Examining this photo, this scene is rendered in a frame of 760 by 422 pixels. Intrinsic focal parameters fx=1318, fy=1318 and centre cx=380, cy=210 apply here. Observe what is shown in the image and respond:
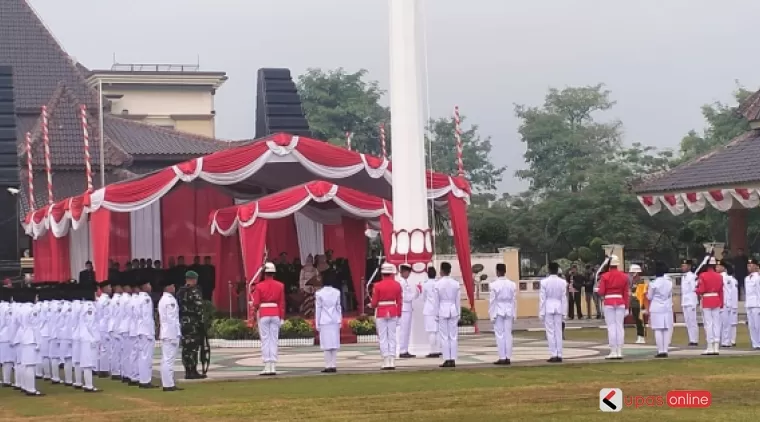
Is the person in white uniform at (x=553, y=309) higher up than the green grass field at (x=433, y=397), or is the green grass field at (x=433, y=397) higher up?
the person in white uniform at (x=553, y=309)

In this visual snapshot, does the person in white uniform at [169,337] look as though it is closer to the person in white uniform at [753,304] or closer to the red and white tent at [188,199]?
the red and white tent at [188,199]

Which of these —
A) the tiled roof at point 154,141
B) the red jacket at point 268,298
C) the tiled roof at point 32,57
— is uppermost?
the tiled roof at point 32,57

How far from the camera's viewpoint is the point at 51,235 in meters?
32.3

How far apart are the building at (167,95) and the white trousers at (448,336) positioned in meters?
36.7

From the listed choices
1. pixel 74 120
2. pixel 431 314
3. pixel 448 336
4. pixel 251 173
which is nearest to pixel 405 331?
pixel 431 314

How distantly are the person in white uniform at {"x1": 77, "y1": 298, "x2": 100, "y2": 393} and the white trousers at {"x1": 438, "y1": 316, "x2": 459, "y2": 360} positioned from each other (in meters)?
4.96

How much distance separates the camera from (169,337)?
1725 centimetres

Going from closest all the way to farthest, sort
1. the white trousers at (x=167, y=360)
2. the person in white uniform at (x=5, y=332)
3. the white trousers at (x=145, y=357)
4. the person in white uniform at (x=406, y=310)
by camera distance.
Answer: the white trousers at (x=167, y=360) < the white trousers at (x=145, y=357) < the person in white uniform at (x=5, y=332) < the person in white uniform at (x=406, y=310)

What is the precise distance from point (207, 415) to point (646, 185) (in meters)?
23.0

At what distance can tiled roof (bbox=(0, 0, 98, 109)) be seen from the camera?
4803cm

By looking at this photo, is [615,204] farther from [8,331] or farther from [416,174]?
[8,331]

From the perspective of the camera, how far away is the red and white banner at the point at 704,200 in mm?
31891

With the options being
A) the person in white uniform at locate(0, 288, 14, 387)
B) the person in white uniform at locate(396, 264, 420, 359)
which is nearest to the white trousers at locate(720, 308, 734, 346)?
the person in white uniform at locate(396, 264, 420, 359)

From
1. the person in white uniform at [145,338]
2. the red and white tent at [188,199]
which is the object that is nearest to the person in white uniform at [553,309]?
the person in white uniform at [145,338]
